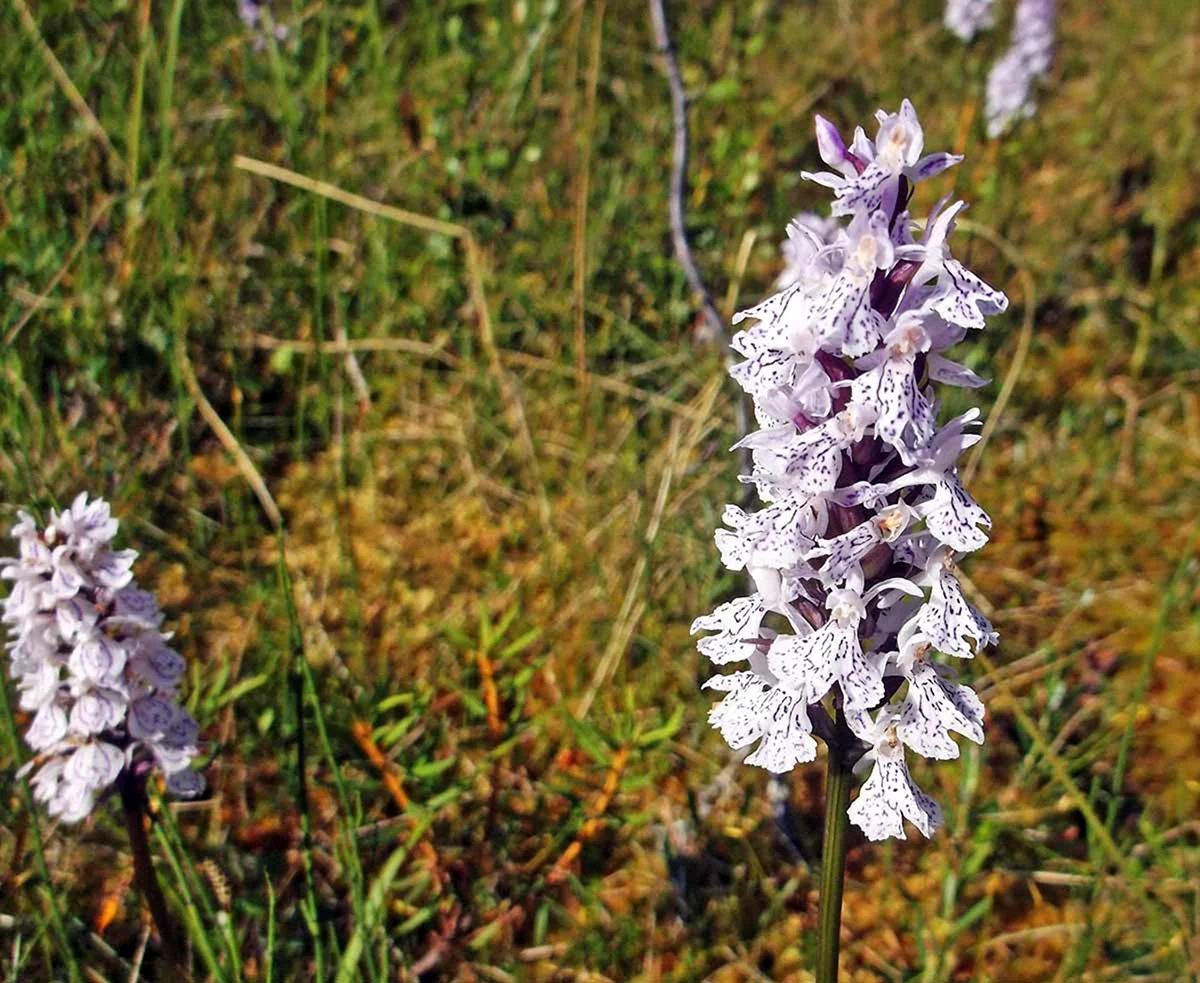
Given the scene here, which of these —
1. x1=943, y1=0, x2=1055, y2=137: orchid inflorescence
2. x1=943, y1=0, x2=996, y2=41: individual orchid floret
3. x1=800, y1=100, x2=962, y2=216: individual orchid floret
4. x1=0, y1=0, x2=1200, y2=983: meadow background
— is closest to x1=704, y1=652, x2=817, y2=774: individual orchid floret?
x1=800, y1=100, x2=962, y2=216: individual orchid floret

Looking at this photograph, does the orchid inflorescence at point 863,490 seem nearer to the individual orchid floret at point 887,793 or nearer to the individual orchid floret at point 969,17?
the individual orchid floret at point 887,793

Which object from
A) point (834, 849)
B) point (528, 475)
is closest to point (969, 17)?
point (528, 475)

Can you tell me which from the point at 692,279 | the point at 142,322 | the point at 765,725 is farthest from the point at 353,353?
the point at 765,725

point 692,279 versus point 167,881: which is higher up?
point 692,279

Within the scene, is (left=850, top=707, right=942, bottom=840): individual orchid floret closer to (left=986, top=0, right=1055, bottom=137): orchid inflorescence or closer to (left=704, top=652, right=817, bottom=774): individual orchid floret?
(left=704, top=652, right=817, bottom=774): individual orchid floret

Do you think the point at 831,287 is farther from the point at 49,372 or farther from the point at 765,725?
the point at 49,372

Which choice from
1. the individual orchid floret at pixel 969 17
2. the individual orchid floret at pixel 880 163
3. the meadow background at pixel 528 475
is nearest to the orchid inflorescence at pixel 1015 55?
the individual orchid floret at pixel 969 17
